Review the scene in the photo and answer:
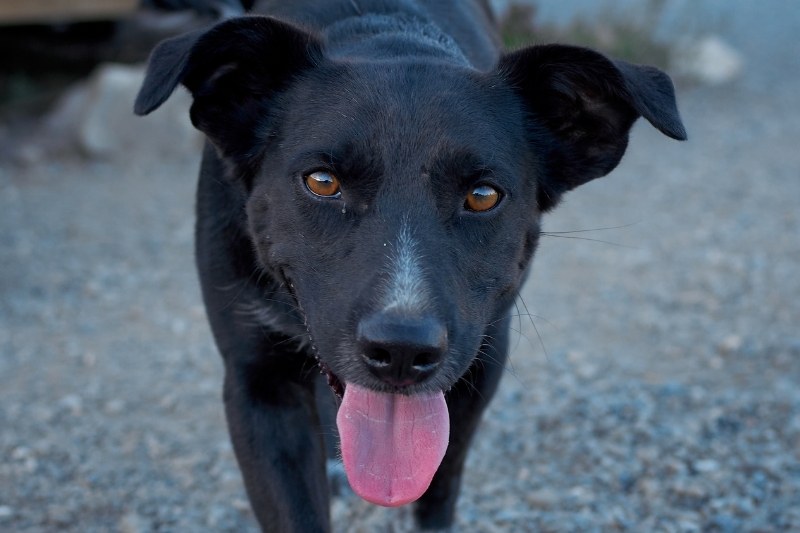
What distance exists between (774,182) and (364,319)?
663cm

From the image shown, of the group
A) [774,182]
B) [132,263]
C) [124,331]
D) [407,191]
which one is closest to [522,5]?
[774,182]

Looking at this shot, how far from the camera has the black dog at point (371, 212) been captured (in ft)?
7.59

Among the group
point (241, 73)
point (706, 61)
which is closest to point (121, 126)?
point (241, 73)

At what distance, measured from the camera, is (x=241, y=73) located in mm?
2758

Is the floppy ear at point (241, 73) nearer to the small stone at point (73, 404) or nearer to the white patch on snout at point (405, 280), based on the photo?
the white patch on snout at point (405, 280)

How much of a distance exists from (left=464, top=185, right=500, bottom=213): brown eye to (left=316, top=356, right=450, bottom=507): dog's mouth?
1.56 ft

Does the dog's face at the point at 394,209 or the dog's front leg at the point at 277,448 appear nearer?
the dog's face at the point at 394,209

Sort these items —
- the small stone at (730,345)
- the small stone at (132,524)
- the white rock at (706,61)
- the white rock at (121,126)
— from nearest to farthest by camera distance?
the small stone at (132,524)
the small stone at (730,345)
the white rock at (121,126)
the white rock at (706,61)

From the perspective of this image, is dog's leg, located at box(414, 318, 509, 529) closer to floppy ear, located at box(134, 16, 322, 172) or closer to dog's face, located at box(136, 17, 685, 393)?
dog's face, located at box(136, 17, 685, 393)

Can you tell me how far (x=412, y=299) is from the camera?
2.17 meters

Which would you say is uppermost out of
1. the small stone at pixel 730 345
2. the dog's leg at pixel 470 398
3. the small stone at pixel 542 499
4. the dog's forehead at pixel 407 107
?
the dog's forehead at pixel 407 107

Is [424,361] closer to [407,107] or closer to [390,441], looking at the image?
[390,441]

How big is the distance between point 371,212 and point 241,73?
691 millimetres

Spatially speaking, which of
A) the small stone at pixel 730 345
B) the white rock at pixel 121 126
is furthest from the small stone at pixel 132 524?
the white rock at pixel 121 126
